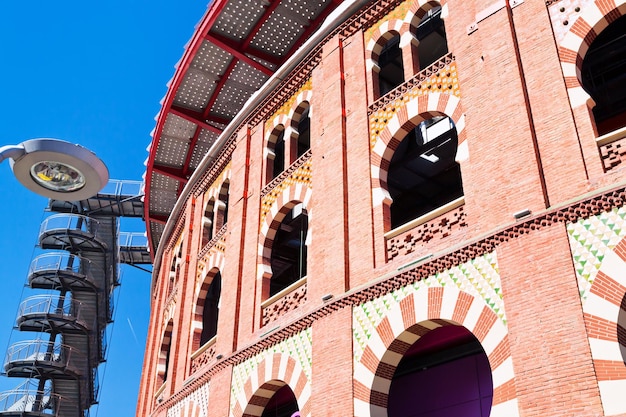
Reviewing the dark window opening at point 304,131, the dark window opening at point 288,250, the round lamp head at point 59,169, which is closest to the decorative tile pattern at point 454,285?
the round lamp head at point 59,169

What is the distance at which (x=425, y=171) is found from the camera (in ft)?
46.8

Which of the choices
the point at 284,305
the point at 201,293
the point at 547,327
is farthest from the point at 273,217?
the point at 547,327

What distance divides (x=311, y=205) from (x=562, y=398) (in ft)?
20.9

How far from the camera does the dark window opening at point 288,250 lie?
16125 millimetres

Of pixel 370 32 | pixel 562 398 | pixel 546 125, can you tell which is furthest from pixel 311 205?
pixel 562 398

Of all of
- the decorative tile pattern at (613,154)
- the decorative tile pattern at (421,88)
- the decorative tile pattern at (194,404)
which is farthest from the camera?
the decorative tile pattern at (194,404)

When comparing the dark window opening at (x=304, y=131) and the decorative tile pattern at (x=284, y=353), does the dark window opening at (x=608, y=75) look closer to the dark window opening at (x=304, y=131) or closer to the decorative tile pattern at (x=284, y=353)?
the dark window opening at (x=304, y=131)

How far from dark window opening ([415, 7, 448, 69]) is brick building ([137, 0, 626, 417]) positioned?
0.25 ft

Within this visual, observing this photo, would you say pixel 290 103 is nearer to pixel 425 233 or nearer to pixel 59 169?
pixel 425 233

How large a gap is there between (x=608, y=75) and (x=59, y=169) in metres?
9.69

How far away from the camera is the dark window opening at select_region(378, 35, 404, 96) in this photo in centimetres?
1416

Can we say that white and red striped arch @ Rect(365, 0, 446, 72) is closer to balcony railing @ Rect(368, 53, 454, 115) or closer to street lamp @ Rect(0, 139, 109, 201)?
balcony railing @ Rect(368, 53, 454, 115)

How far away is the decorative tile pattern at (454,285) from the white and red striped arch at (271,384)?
4.53 ft

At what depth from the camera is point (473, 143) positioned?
9867 mm
